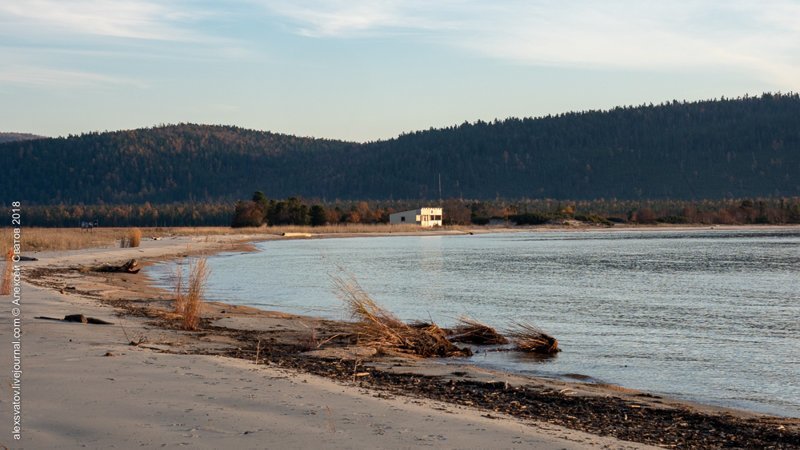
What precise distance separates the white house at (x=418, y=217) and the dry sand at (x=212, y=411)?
10224 centimetres

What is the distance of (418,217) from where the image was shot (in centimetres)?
11494

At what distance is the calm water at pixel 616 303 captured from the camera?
1442 cm

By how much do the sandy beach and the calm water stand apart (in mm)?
2183

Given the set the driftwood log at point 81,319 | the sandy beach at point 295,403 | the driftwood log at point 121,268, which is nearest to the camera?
the sandy beach at point 295,403

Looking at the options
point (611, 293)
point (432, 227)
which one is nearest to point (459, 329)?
point (611, 293)

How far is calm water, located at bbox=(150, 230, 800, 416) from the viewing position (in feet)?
47.3

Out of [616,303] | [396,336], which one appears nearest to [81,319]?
[396,336]

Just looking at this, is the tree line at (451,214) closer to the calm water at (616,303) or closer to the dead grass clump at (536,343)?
the calm water at (616,303)

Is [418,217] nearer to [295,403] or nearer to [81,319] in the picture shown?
[81,319]

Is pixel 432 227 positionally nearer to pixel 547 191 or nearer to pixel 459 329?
pixel 547 191

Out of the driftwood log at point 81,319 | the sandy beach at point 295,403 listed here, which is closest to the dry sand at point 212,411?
the sandy beach at point 295,403

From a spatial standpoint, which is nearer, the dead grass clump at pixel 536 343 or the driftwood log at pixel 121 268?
the dead grass clump at pixel 536 343

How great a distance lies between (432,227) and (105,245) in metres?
63.0

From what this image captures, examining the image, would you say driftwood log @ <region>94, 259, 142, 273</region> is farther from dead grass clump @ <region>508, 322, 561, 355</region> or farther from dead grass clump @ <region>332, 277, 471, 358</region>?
dead grass clump @ <region>508, 322, 561, 355</region>
